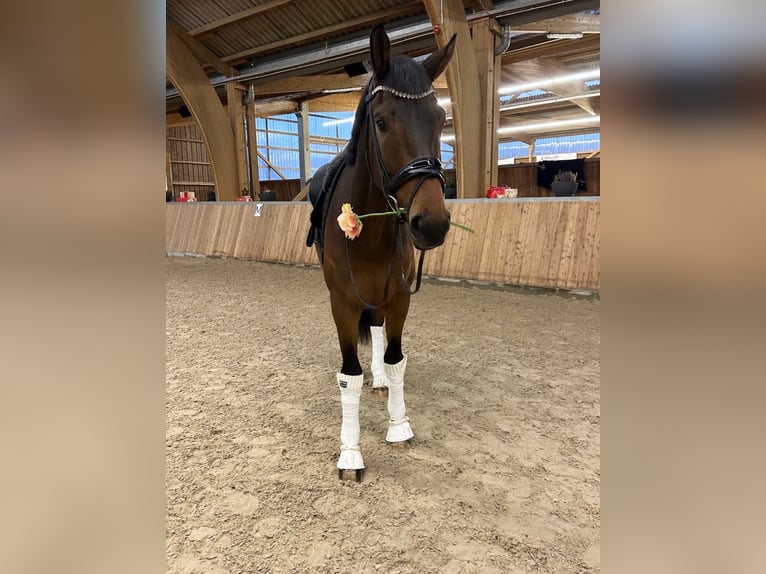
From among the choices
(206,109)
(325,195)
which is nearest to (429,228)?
(325,195)

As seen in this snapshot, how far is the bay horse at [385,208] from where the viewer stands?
55.1 inches

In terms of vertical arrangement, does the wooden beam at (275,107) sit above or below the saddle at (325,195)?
above

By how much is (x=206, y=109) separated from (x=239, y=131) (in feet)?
2.73

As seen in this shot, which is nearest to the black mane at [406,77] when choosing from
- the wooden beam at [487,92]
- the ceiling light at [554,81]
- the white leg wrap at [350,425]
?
the white leg wrap at [350,425]

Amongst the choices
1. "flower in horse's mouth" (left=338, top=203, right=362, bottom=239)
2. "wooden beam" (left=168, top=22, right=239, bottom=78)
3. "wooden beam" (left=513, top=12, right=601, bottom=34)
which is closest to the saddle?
"flower in horse's mouth" (left=338, top=203, right=362, bottom=239)

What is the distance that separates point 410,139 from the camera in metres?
1.42

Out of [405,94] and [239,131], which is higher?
[239,131]

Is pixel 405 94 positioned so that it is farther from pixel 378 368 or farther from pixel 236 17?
pixel 236 17

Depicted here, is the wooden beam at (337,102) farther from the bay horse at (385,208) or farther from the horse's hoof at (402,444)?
the horse's hoof at (402,444)

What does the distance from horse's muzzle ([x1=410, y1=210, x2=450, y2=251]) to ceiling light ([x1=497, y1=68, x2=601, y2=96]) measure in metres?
9.83

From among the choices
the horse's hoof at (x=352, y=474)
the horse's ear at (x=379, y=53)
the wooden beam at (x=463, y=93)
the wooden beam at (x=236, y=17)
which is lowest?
the horse's hoof at (x=352, y=474)

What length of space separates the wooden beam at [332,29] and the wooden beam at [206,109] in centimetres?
83
